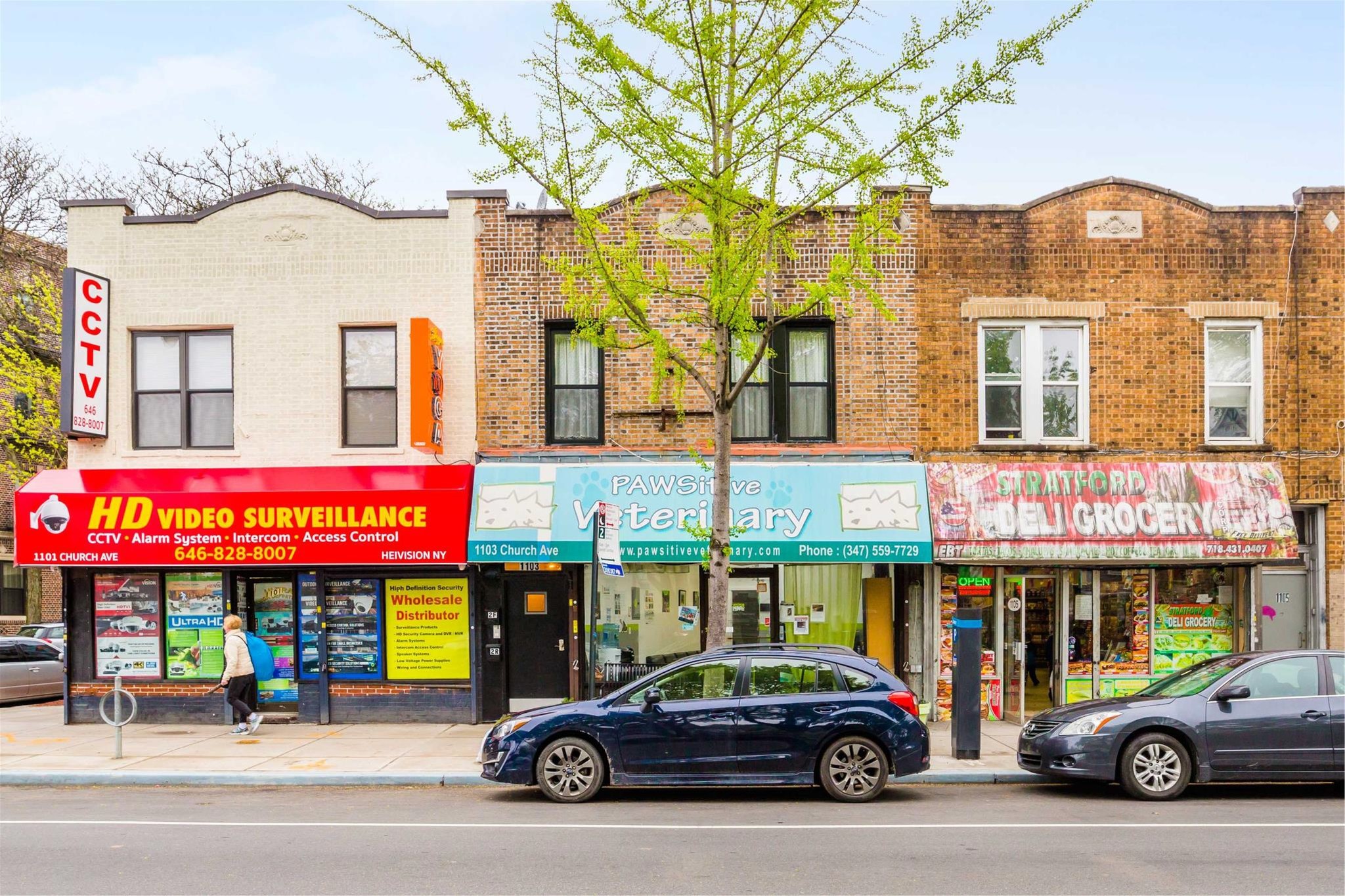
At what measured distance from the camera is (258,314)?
53.3 feet

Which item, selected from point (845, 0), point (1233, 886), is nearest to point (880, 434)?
point (845, 0)

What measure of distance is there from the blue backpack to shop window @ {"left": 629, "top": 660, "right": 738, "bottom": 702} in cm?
683

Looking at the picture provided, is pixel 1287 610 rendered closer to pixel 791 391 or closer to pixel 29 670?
pixel 791 391

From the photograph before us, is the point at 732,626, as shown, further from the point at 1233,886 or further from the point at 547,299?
the point at 1233,886

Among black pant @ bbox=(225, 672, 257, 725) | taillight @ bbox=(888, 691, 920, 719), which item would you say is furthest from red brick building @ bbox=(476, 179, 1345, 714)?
taillight @ bbox=(888, 691, 920, 719)

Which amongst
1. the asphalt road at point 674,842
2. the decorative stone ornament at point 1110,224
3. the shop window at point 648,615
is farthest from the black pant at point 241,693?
the decorative stone ornament at point 1110,224

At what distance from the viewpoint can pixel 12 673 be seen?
19.6 meters

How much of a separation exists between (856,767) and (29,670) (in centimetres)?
1612

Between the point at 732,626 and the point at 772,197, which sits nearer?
the point at 772,197

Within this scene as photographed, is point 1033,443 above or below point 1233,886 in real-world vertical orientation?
above

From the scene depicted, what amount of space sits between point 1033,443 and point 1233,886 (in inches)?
355

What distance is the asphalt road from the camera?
761 cm

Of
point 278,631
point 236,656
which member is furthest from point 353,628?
point 236,656

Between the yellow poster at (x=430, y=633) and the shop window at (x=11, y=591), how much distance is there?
19275 mm
